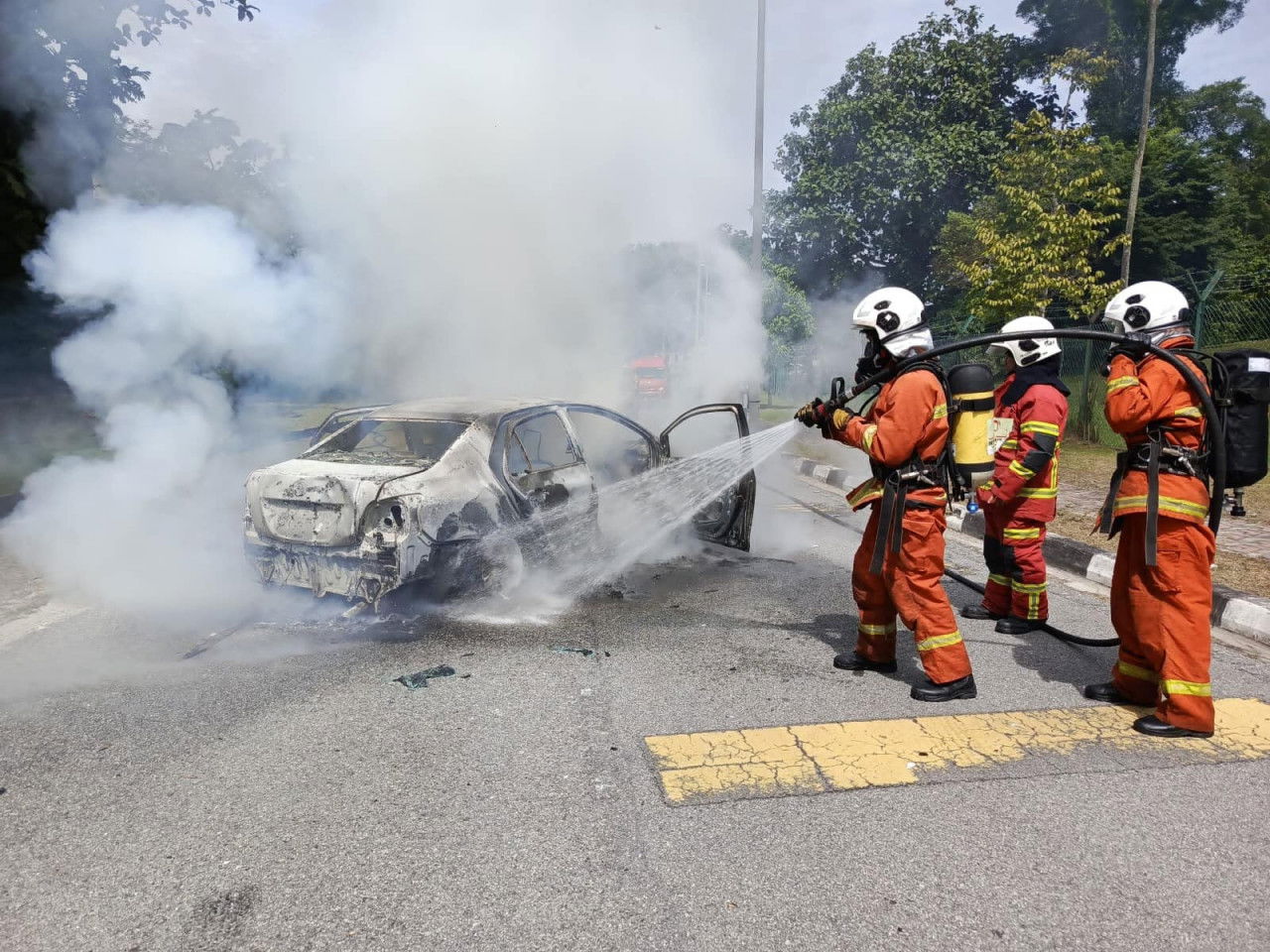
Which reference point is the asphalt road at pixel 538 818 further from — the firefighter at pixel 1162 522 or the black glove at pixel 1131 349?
the black glove at pixel 1131 349

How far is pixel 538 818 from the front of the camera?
8.97ft

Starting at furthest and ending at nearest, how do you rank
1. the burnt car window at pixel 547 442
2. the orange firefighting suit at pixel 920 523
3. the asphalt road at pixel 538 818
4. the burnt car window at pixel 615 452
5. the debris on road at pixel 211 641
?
the burnt car window at pixel 615 452 → the burnt car window at pixel 547 442 → the debris on road at pixel 211 641 → the orange firefighting suit at pixel 920 523 → the asphalt road at pixel 538 818

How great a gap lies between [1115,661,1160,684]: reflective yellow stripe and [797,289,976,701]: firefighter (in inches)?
26.4

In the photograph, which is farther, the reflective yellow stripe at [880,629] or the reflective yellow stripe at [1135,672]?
the reflective yellow stripe at [880,629]

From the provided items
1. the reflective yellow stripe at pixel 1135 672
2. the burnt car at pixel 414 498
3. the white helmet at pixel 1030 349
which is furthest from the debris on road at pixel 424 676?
the white helmet at pixel 1030 349

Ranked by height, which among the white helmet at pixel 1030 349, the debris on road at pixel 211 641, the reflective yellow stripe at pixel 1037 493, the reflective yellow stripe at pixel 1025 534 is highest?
the white helmet at pixel 1030 349

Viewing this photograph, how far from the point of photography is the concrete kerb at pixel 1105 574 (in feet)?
16.1

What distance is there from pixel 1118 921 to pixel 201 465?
666cm

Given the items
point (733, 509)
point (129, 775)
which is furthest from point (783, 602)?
point (129, 775)

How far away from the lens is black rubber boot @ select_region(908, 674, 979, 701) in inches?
147

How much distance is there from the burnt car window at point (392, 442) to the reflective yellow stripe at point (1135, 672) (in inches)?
141

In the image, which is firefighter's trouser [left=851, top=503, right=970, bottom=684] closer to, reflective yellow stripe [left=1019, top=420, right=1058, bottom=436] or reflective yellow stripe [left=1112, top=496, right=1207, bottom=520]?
reflective yellow stripe [left=1112, top=496, right=1207, bottom=520]

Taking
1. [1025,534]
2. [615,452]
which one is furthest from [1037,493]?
[615,452]

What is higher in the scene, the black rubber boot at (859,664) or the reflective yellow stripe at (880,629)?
the reflective yellow stripe at (880,629)
